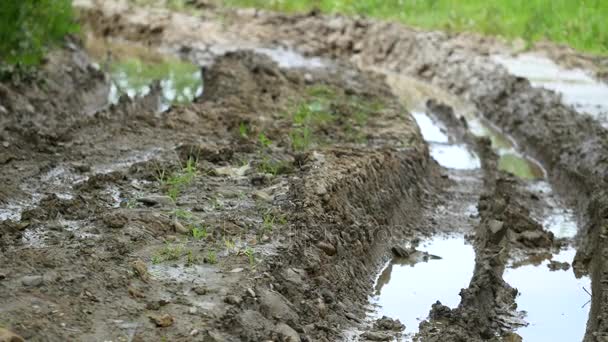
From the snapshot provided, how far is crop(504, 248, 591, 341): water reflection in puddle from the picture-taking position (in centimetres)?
730

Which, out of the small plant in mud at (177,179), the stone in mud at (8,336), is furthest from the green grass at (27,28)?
the stone in mud at (8,336)

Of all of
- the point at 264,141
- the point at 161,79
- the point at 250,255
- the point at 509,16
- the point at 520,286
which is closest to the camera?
the point at 250,255

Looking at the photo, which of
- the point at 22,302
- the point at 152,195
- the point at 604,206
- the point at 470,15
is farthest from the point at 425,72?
the point at 22,302

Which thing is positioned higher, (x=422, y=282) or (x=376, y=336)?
(x=422, y=282)

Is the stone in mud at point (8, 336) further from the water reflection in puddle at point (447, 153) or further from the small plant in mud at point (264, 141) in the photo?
the water reflection in puddle at point (447, 153)

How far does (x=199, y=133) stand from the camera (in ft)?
34.3

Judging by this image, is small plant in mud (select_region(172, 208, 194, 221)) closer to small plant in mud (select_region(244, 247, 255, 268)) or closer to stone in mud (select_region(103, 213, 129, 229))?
stone in mud (select_region(103, 213, 129, 229))

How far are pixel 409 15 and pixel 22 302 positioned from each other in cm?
1767

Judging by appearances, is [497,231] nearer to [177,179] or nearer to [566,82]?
[177,179]

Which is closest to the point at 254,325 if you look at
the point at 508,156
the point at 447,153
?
the point at 447,153

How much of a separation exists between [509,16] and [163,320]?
629 inches

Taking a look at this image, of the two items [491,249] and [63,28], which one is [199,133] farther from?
[63,28]

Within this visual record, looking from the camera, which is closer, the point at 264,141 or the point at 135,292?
the point at 135,292

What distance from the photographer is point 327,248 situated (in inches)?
289
